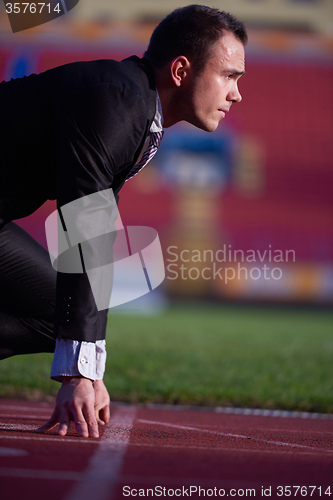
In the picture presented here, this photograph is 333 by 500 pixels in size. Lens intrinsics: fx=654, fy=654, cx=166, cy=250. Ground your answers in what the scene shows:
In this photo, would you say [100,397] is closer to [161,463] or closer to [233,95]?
[161,463]

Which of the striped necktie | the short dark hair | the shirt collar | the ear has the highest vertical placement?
the short dark hair

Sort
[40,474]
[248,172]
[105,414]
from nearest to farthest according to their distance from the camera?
[40,474], [105,414], [248,172]

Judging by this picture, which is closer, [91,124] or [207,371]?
[91,124]

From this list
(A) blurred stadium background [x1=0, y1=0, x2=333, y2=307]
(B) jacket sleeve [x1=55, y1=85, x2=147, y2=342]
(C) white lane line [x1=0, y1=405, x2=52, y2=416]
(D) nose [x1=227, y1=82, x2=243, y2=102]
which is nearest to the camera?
(B) jacket sleeve [x1=55, y1=85, x2=147, y2=342]

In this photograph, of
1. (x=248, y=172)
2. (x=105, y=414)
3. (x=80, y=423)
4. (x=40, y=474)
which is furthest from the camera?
(x=248, y=172)

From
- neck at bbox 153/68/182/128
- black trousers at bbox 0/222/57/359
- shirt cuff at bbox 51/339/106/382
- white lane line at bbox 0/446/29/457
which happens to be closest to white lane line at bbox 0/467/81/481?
white lane line at bbox 0/446/29/457

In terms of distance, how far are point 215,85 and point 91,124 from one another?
57cm

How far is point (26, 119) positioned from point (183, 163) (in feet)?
74.0

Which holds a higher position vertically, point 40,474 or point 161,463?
point 40,474

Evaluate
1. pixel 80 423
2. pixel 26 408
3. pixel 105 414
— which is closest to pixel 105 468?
pixel 80 423

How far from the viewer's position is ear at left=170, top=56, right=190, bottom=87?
7.97 feet

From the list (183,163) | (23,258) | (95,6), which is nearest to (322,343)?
(23,258)

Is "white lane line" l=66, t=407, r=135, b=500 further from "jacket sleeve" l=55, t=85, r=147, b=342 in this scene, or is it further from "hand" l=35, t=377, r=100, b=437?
"jacket sleeve" l=55, t=85, r=147, b=342

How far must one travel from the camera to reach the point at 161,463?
87.4 inches
